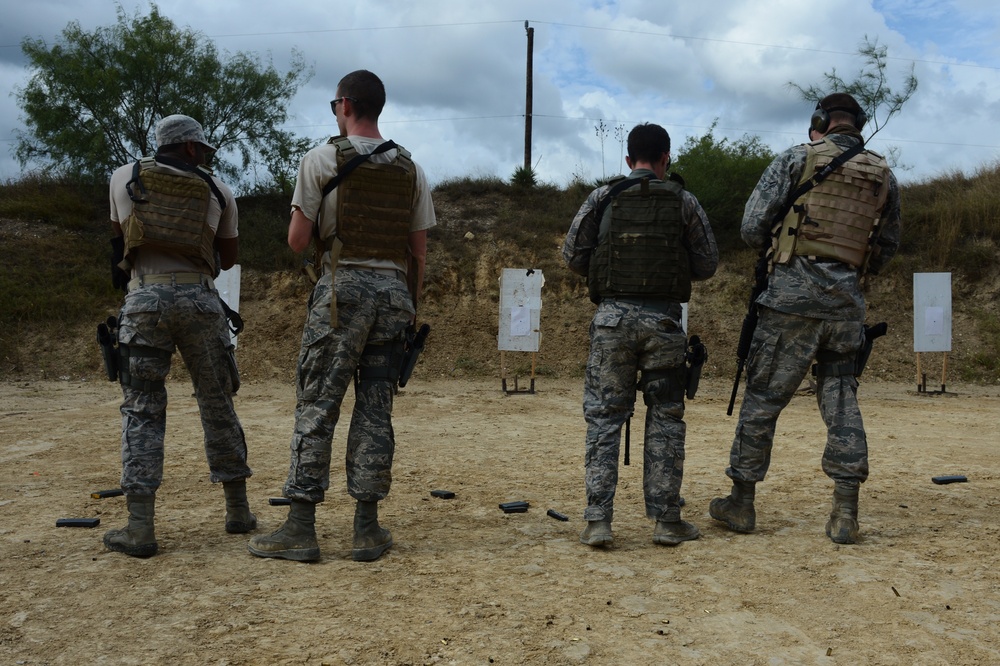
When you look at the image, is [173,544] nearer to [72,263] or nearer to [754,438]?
[754,438]

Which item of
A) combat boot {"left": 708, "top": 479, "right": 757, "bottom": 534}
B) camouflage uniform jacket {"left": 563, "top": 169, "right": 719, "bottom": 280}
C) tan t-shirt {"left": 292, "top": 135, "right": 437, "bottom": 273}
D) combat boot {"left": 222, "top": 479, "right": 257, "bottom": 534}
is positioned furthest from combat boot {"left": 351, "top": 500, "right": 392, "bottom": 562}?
combat boot {"left": 708, "top": 479, "right": 757, "bottom": 534}

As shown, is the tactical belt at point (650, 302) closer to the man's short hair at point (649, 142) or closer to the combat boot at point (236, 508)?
the man's short hair at point (649, 142)

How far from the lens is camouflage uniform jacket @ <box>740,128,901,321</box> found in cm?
429

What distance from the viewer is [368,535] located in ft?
13.2

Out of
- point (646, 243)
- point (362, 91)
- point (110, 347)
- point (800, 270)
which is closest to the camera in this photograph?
point (362, 91)

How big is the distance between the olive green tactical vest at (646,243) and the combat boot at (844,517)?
128 cm

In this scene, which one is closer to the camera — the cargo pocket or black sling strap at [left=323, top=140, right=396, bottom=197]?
black sling strap at [left=323, top=140, right=396, bottom=197]

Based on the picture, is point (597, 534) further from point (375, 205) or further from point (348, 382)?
point (375, 205)

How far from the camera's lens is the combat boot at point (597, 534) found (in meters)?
4.15

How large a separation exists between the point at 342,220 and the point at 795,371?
2.41 m

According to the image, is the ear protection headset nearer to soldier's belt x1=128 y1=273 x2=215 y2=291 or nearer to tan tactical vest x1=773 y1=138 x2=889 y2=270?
tan tactical vest x1=773 y1=138 x2=889 y2=270

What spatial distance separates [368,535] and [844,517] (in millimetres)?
2386

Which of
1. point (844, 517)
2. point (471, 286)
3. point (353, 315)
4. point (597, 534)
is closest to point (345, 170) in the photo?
point (353, 315)

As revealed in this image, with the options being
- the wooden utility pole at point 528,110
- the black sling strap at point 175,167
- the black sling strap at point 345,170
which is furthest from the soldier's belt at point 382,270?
the wooden utility pole at point 528,110
